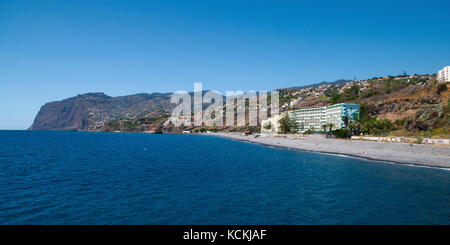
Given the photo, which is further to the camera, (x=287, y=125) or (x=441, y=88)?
(x=287, y=125)

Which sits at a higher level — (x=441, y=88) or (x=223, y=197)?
(x=441, y=88)

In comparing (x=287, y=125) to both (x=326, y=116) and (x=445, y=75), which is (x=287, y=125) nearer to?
(x=326, y=116)

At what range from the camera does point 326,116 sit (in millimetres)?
128750

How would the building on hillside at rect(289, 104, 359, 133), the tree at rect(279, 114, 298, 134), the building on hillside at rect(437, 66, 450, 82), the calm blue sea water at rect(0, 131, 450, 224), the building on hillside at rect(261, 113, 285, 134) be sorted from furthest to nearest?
the building on hillside at rect(261, 113, 285, 134) < the tree at rect(279, 114, 298, 134) < the building on hillside at rect(289, 104, 359, 133) < the building on hillside at rect(437, 66, 450, 82) < the calm blue sea water at rect(0, 131, 450, 224)

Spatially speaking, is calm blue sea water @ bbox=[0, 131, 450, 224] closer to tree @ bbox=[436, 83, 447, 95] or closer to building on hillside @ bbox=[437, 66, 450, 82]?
tree @ bbox=[436, 83, 447, 95]

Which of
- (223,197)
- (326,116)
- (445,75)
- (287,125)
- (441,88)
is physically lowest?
(223,197)

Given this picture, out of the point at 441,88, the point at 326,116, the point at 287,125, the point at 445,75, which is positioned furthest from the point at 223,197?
the point at 445,75

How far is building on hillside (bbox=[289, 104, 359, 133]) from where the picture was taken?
109 metres

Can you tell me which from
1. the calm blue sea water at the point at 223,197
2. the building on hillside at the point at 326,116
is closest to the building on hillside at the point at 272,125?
the building on hillside at the point at 326,116

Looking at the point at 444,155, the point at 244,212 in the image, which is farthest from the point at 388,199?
the point at 444,155

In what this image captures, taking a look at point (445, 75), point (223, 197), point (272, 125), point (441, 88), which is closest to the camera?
point (223, 197)

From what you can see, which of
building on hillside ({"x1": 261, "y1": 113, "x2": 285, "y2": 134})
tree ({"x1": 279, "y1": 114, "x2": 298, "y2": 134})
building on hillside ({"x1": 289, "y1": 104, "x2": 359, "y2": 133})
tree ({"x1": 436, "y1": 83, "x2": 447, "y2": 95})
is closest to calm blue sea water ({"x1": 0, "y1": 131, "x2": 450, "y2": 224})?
tree ({"x1": 436, "y1": 83, "x2": 447, "y2": 95})
